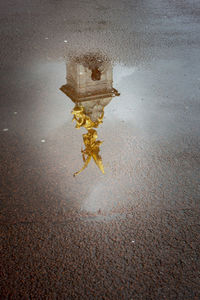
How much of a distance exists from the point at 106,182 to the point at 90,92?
227cm

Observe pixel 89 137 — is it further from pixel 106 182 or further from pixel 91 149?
pixel 106 182

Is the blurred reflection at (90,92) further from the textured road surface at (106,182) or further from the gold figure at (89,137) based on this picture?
the textured road surface at (106,182)

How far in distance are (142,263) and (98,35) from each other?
6468 mm

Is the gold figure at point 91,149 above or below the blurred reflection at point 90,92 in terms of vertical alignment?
below

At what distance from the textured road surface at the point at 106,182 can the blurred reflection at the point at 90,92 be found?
0.13 metres

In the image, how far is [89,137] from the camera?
454 cm

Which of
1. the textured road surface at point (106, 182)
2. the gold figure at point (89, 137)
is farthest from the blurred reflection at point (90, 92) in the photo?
the textured road surface at point (106, 182)

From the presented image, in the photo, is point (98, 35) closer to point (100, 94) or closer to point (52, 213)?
point (100, 94)

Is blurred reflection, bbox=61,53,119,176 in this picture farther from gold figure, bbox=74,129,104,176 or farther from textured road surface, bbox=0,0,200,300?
textured road surface, bbox=0,0,200,300

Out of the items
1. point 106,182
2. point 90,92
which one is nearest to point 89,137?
point 106,182

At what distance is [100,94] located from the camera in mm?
5621

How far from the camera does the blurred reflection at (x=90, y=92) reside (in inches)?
175

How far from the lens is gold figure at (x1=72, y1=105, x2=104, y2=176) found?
13.8 ft

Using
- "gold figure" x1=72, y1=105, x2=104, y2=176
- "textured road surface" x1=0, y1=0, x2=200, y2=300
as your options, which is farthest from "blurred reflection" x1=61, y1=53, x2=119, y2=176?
"textured road surface" x1=0, y1=0, x2=200, y2=300
